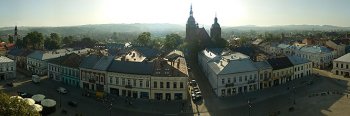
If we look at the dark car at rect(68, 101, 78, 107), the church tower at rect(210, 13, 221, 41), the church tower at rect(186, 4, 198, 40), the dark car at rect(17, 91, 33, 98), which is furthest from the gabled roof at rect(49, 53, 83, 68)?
the church tower at rect(210, 13, 221, 41)

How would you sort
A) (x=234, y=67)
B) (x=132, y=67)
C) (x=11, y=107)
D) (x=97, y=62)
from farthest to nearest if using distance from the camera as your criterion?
(x=97, y=62)
(x=234, y=67)
(x=132, y=67)
(x=11, y=107)

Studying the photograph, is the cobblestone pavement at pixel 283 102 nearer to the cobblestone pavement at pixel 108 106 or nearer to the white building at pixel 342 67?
the cobblestone pavement at pixel 108 106

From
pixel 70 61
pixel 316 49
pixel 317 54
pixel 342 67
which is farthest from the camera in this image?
pixel 316 49

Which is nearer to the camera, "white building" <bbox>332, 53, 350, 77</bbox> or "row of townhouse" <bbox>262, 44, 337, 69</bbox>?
"white building" <bbox>332, 53, 350, 77</bbox>

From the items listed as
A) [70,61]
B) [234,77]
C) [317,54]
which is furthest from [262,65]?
[70,61]

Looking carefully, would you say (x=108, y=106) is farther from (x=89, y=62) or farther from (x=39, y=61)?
(x=39, y=61)

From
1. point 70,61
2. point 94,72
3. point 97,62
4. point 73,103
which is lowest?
point 73,103

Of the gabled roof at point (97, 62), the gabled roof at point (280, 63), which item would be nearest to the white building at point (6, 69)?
the gabled roof at point (97, 62)

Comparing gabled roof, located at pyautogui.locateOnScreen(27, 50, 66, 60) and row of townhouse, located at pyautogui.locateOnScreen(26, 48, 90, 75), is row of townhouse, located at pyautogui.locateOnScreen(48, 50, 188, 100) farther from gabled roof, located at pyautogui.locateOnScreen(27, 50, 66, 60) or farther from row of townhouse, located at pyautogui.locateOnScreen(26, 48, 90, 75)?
gabled roof, located at pyautogui.locateOnScreen(27, 50, 66, 60)
